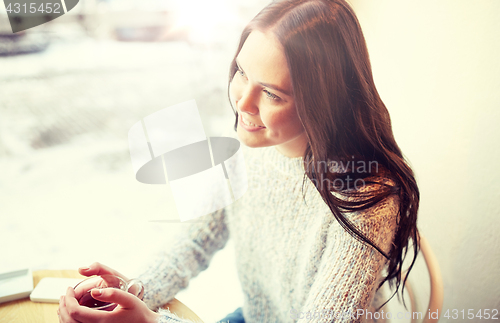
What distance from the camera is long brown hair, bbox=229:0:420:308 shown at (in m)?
0.51

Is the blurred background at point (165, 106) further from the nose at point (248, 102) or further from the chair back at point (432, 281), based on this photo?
the nose at point (248, 102)

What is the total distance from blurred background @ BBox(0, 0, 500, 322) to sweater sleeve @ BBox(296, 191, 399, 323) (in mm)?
137

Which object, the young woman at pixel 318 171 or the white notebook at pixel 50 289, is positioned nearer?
the young woman at pixel 318 171

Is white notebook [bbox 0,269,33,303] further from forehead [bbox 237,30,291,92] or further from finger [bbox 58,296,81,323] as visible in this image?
forehead [bbox 237,30,291,92]

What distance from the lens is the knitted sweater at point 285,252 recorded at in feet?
1.78

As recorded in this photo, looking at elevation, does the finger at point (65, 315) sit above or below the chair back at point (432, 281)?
above

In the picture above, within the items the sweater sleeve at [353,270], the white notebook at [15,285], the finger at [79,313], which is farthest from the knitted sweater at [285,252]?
the white notebook at [15,285]

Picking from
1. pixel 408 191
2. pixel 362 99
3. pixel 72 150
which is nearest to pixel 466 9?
pixel 362 99

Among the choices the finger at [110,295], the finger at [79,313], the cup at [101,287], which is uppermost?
the finger at [110,295]

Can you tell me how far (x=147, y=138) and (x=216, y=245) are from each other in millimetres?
324

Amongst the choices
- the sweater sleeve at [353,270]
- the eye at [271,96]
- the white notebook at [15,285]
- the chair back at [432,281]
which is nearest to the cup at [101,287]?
the white notebook at [15,285]

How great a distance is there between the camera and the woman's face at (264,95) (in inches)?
21.0

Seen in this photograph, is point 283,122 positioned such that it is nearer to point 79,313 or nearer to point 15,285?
point 79,313

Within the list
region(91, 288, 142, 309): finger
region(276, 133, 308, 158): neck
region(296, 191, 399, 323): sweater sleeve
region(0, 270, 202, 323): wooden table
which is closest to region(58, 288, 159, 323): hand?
region(91, 288, 142, 309): finger
